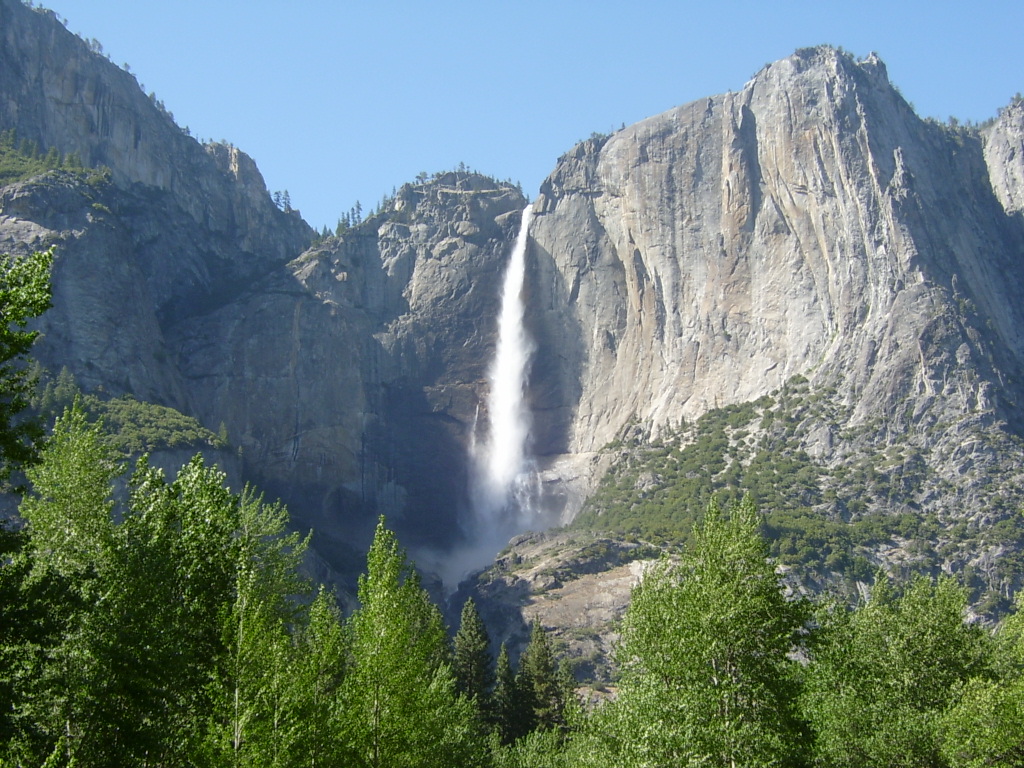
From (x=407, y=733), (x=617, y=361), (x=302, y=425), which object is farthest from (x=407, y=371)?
(x=407, y=733)

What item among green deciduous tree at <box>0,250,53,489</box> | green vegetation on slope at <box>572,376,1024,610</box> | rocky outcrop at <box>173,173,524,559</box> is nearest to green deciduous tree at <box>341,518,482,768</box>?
green deciduous tree at <box>0,250,53,489</box>

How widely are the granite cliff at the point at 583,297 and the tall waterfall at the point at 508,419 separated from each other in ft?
5.75

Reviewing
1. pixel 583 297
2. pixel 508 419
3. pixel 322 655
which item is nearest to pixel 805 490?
pixel 508 419

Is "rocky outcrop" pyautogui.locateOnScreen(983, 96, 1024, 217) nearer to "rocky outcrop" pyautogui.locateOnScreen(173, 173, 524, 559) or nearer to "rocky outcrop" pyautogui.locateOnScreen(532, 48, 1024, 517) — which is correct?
"rocky outcrop" pyautogui.locateOnScreen(532, 48, 1024, 517)

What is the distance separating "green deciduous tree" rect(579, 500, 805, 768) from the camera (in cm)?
2273

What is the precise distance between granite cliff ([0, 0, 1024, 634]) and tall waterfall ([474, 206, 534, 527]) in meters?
1.75

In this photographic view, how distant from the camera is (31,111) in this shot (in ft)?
365

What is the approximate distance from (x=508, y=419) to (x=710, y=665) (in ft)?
305

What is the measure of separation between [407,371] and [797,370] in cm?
4484

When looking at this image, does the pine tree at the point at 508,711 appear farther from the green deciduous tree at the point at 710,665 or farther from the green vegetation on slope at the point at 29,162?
the green vegetation on slope at the point at 29,162

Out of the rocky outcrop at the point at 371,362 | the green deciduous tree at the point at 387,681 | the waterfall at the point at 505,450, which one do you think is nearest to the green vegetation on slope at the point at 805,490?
the waterfall at the point at 505,450

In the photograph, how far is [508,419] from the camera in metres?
118

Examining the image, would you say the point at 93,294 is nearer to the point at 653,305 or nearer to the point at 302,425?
the point at 302,425

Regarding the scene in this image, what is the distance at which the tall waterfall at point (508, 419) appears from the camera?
374ft
